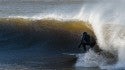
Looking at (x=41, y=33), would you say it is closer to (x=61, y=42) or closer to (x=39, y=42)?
(x=39, y=42)

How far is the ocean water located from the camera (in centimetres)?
2356

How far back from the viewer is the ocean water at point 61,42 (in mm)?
23562

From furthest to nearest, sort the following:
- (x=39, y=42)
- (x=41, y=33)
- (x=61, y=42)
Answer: (x=41, y=33)
(x=39, y=42)
(x=61, y=42)

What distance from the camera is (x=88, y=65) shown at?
23062 millimetres

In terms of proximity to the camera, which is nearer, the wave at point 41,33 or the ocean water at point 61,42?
the ocean water at point 61,42

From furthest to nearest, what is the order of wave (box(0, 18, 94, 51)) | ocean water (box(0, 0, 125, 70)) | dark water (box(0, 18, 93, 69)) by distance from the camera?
wave (box(0, 18, 94, 51)) < dark water (box(0, 18, 93, 69)) < ocean water (box(0, 0, 125, 70))

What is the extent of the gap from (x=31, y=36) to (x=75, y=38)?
10.6 ft

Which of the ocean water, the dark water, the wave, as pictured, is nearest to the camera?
the ocean water

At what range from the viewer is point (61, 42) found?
3062cm

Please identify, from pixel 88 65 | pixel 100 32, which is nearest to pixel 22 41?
pixel 100 32

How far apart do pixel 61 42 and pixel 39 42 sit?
1.46 meters

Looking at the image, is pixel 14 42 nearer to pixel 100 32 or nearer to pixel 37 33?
pixel 37 33

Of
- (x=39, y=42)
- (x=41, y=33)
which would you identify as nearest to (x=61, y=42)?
(x=39, y=42)

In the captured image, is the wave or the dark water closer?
the dark water
